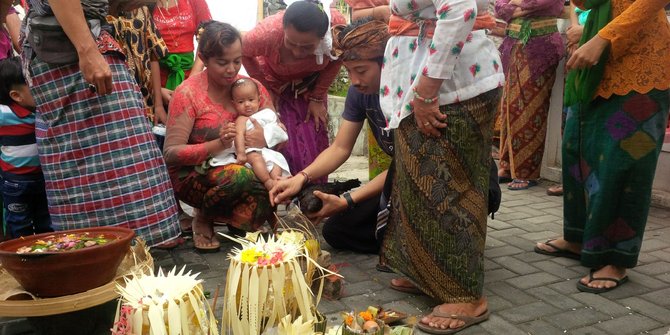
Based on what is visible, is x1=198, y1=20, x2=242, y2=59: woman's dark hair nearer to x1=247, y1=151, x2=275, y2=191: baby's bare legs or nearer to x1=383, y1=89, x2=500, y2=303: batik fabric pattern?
x1=247, y1=151, x2=275, y2=191: baby's bare legs

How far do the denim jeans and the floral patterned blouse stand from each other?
88.8 inches

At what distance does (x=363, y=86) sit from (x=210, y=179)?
1.27 metres

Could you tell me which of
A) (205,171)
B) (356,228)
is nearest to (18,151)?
(205,171)

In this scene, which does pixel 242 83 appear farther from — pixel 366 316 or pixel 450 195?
pixel 366 316

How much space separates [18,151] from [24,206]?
0.35 meters

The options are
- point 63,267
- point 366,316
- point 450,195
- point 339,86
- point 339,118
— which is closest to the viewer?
point 366,316

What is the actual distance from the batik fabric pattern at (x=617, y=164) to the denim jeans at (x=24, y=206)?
10.6 feet

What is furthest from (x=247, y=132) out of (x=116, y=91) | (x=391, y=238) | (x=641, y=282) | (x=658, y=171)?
(x=658, y=171)

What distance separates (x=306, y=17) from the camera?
366cm

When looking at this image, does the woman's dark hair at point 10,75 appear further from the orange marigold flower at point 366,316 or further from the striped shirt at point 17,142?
the orange marigold flower at point 366,316

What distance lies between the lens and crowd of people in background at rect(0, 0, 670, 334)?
2.52 metres

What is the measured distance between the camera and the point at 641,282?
312 centimetres

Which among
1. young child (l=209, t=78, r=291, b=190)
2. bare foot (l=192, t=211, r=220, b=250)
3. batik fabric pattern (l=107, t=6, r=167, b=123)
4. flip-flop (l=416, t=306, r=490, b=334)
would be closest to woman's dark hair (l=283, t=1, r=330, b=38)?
young child (l=209, t=78, r=291, b=190)

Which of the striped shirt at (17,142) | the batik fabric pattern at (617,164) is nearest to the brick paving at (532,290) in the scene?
the batik fabric pattern at (617,164)
